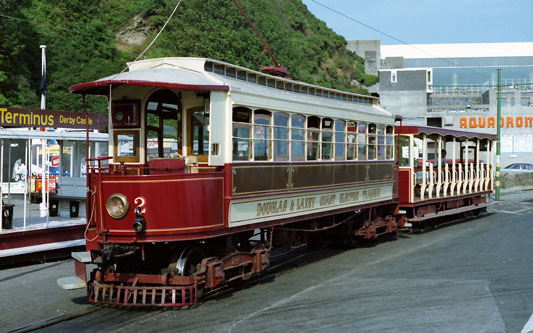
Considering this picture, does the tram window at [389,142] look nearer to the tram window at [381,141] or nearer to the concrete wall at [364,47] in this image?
the tram window at [381,141]

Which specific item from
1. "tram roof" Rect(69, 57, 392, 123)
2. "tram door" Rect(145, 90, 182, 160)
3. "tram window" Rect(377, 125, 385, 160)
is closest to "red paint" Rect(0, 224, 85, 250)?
"tram door" Rect(145, 90, 182, 160)

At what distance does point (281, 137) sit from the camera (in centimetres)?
1051

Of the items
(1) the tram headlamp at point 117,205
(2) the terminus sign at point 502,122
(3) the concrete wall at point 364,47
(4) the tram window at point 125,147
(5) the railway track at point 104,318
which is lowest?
(5) the railway track at point 104,318

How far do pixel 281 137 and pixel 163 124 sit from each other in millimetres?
2084

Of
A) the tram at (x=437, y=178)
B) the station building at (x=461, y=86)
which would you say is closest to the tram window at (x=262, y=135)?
the tram at (x=437, y=178)

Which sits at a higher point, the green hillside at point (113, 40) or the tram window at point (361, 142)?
the green hillside at point (113, 40)

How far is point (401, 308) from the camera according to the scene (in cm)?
848

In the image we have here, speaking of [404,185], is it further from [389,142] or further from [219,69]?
[219,69]

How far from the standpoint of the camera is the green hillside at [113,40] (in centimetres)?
3472

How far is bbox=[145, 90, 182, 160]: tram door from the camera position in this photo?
31.6 feet

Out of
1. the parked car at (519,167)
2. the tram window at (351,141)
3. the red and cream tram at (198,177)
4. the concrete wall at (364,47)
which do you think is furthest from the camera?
the concrete wall at (364,47)

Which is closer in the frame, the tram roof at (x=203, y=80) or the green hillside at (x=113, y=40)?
the tram roof at (x=203, y=80)

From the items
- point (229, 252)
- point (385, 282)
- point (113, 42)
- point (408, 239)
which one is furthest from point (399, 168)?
point (113, 42)

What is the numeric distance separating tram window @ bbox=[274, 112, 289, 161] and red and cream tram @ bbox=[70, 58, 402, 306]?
2 centimetres
